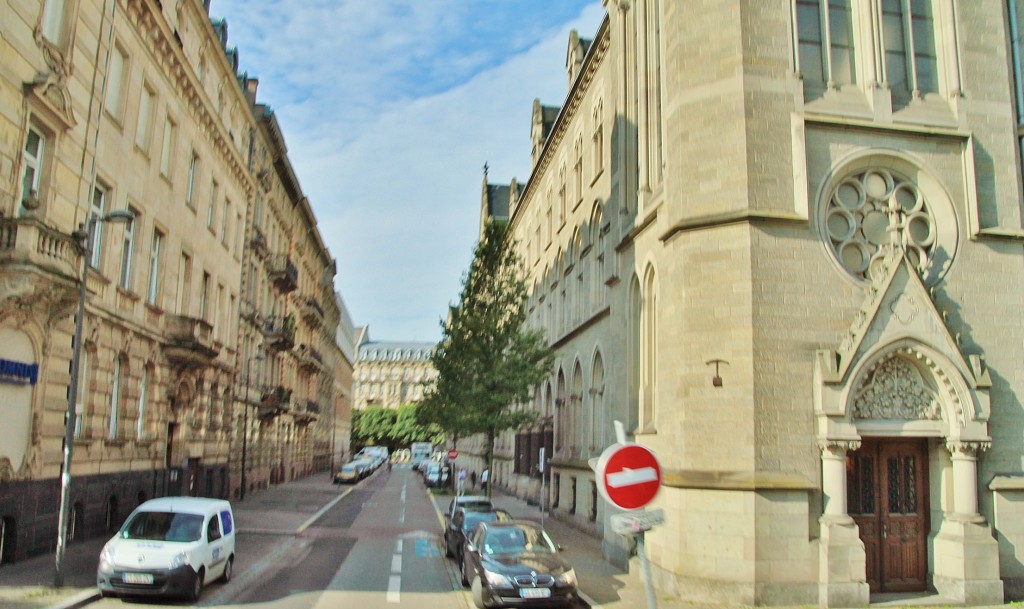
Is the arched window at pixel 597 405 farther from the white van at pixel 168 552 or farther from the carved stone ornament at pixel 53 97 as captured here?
the carved stone ornament at pixel 53 97

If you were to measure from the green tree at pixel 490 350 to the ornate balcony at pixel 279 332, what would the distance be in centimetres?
1267

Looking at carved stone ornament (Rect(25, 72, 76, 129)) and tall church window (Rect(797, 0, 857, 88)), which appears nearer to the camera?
carved stone ornament (Rect(25, 72, 76, 129))

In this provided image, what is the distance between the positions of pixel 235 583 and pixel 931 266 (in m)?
15.4

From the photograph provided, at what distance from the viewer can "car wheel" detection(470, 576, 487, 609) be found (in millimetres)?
14117

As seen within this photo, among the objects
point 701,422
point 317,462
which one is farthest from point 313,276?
point 701,422

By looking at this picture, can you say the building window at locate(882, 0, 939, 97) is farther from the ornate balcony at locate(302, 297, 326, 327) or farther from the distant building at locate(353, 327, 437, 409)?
the distant building at locate(353, 327, 437, 409)

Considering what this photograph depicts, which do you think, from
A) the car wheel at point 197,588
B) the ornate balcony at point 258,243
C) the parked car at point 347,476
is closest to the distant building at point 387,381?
the parked car at point 347,476

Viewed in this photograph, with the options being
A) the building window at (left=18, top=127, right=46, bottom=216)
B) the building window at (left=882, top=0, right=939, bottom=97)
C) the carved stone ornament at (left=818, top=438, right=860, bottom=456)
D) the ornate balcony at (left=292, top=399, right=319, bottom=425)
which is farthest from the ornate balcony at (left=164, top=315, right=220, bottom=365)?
the ornate balcony at (left=292, top=399, right=319, bottom=425)

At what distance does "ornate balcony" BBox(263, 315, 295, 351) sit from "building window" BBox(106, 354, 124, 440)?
68.9 feet

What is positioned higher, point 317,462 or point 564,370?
point 564,370

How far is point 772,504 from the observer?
1466 centimetres

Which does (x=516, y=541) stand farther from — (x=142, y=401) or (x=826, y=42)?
(x=142, y=401)

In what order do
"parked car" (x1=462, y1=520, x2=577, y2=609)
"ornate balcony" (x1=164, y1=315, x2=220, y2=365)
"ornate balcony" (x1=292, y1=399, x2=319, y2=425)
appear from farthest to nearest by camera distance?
"ornate balcony" (x1=292, y1=399, x2=319, y2=425), "ornate balcony" (x1=164, y1=315, x2=220, y2=365), "parked car" (x1=462, y1=520, x2=577, y2=609)

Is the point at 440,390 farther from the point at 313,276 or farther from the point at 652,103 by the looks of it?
the point at 313,276
